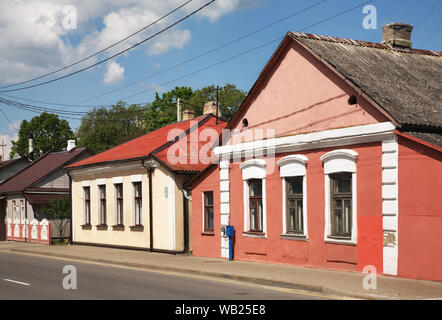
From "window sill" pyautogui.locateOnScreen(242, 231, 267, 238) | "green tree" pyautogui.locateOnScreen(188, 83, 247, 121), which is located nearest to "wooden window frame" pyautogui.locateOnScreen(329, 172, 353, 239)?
"window sill" pyautogui.locateOnScreen(242, 231, 267, 238)

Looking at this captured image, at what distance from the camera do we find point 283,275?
15711mm

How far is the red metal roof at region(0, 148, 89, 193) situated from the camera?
38547 millimetres

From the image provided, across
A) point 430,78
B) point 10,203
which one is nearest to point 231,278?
point 430,78

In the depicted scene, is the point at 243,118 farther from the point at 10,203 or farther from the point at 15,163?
the point at 15,163

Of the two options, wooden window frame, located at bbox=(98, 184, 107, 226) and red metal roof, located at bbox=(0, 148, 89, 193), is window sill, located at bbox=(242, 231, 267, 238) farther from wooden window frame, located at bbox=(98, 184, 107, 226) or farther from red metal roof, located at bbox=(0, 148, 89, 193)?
red metal roof, located at bbox=(0, 148, 89, 193)

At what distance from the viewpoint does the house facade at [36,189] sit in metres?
37.1

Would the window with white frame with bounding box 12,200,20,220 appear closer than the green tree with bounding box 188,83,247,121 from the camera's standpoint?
Yes

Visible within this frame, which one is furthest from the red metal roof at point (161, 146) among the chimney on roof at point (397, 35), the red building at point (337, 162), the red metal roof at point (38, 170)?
the chimney on roof at point (397, 35)

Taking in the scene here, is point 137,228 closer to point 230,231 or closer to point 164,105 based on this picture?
point 230,231

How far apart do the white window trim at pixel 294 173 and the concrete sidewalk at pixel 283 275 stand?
1.08 meters

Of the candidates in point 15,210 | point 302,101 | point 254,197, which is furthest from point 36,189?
point 302,101

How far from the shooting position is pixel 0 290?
14000 mm

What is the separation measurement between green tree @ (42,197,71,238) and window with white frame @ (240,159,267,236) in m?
16.3

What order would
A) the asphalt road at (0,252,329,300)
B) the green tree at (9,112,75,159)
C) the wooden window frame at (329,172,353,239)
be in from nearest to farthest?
the asphalt road at (0,252,329,300)
the wooden window frame at (329,172,353,239)
the green tree at (9,112,75,159)
